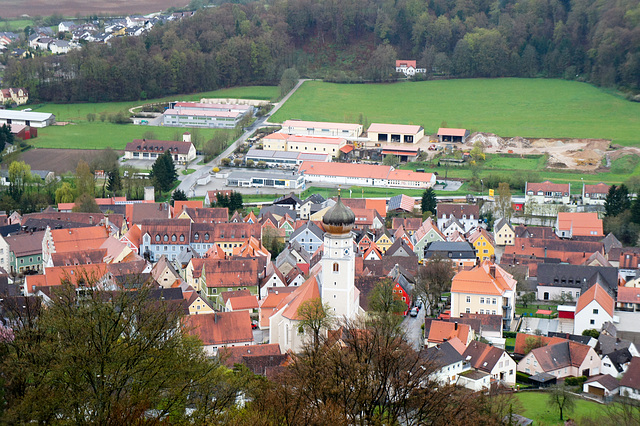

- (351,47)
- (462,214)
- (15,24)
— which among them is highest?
(15,24)

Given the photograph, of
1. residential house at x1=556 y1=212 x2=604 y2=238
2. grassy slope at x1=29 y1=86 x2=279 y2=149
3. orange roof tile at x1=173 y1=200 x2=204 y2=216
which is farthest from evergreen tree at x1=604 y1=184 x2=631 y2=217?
grassy slope at x1=29 y1=86 x2=279 y2=149

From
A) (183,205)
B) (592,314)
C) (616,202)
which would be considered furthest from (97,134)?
→ (592,314)

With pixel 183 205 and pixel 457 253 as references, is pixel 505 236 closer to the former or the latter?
pixel 457 253

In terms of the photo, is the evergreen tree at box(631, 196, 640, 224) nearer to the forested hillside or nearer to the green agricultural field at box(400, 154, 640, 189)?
the green agricultural field at box(400, 154, 640, 189)

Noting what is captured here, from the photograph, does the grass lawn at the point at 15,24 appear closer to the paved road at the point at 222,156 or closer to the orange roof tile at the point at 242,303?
the paved road at the point at 222,156

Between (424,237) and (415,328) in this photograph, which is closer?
(415,328)

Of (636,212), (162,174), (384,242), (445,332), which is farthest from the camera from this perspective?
(162,174)
